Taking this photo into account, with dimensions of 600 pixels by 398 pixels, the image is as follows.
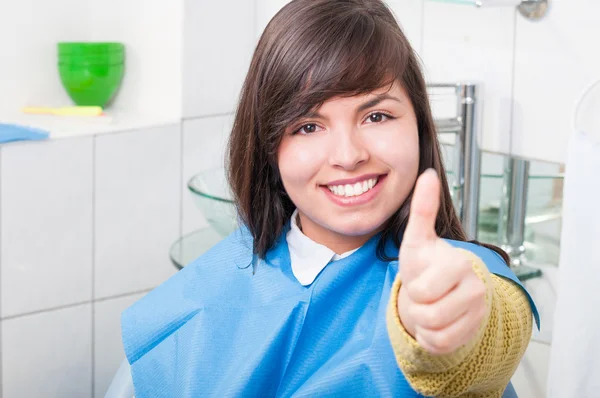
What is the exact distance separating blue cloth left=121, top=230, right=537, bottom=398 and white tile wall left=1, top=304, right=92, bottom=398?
738 millimetres

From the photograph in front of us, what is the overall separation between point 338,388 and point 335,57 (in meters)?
0.38

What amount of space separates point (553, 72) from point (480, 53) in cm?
17

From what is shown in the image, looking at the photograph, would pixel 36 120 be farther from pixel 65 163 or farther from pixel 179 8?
pixel 179 8

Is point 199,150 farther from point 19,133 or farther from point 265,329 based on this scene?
point 265,329

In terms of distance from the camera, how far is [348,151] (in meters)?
1.06

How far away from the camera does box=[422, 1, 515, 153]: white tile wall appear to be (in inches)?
65.9

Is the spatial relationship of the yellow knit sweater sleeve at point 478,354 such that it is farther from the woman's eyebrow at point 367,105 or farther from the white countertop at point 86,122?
the white countertop at point 86,122

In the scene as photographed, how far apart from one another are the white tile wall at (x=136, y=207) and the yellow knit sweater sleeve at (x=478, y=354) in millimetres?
1259

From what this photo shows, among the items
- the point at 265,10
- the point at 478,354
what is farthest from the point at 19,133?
the point at 478,354

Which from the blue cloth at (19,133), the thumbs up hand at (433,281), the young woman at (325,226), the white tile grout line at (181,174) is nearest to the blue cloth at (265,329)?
the young woman at (325,226)

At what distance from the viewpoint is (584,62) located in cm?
154

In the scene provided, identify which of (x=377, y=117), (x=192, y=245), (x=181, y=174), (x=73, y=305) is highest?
(x=377, y=117)

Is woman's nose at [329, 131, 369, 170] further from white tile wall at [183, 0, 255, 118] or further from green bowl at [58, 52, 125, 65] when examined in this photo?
green bowl at [58, 52, 125, 65]

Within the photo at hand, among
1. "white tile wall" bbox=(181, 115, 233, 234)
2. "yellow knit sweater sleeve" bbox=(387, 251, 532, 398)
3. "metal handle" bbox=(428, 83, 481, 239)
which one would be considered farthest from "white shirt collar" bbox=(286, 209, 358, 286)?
"white tile wall" bbox=(181, 115, 233, 234)
